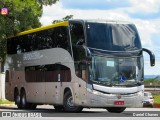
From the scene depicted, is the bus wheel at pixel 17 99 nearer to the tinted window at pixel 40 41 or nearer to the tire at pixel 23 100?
the tire at pixel 23 100

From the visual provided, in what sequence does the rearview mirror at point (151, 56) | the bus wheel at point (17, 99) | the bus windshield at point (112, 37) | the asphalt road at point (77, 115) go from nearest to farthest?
the asphalt road at point (77, 115) < the bus windshield at point (112, 37) < the rearview mirror at point (151, 56) < the bus wheel at point (17, 99)

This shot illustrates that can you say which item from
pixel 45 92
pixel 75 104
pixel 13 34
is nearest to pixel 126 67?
pixel 75 104

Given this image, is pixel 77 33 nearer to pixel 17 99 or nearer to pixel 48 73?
pixel 48 73

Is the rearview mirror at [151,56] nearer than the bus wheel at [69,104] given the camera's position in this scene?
Yes

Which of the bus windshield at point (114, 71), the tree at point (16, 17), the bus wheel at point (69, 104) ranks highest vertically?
the tree at point (16, 17)

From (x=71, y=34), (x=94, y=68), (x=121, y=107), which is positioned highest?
(x=71, y=34)

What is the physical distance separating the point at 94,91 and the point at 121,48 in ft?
7.74

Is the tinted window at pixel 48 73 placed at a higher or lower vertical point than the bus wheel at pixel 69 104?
higher

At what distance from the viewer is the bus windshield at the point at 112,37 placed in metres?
25.8

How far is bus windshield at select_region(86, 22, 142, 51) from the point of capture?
84.5ft

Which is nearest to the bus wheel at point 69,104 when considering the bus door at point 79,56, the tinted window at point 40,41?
the bus door at point 79,56

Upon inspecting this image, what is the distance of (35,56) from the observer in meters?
30.6

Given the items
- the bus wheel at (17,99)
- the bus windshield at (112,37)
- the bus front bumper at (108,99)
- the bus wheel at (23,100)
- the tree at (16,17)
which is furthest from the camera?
the tree at (16,17)

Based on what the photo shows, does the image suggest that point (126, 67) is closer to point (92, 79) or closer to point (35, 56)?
point (92, 79)
